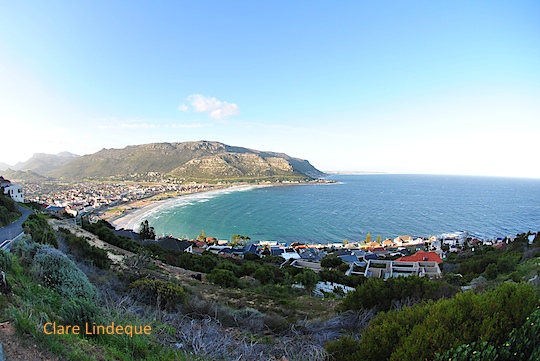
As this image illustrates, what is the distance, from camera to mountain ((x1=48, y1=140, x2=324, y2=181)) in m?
130

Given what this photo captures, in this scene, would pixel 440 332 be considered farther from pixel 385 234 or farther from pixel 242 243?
pixel 385 234

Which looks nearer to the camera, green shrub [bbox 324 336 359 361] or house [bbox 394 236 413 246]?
green shrub [bbox 324 336 359 361]

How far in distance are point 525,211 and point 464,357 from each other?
3186 inches

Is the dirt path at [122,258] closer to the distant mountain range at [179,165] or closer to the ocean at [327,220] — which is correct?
the ocean at [327,220]

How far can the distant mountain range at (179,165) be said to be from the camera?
130 meters

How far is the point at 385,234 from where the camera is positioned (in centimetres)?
4338

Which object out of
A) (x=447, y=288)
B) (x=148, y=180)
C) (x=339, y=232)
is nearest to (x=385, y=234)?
(x=339, y=232)

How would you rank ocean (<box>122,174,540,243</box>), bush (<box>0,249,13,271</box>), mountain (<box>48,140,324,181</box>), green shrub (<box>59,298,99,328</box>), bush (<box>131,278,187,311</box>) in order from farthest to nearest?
mountain (<box>48,140,324,181</box>) → ocean (<box>122,174,540,243</box>) → bush (<box>131,278,187,311</box>) → bush (<box>0,249,13,271</box>) → green shrub (<box>59,298,99,328</box>)

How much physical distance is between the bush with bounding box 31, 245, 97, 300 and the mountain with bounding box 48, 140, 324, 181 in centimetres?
11738

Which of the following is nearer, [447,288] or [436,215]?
[447,288]

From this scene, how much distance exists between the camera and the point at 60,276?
438 cm

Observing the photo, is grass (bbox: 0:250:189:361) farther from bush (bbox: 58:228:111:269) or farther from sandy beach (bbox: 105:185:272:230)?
sandy beach (bbox: 105:185:272:230)

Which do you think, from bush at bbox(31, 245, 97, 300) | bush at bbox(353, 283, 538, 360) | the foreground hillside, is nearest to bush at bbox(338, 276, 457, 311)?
the foreground hillside

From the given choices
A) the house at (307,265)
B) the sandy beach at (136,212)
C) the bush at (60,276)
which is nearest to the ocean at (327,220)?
the sandy beach at (136,212)
